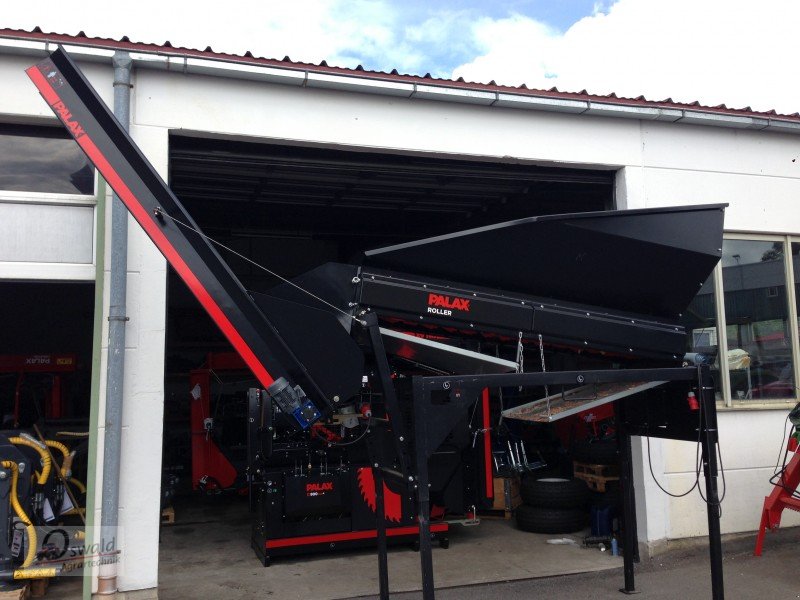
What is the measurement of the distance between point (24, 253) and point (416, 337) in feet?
10.1

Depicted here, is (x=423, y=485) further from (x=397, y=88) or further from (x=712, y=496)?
(x=397, y=88)

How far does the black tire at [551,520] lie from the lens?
737 centimetres

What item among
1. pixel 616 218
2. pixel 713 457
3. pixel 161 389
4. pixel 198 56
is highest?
pixel 198 56

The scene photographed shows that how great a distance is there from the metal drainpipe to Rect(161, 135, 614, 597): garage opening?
28.8 inches

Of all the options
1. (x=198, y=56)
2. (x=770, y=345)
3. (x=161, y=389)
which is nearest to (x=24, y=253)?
(x=161, y=389)

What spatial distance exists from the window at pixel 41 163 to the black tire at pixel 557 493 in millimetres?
5364

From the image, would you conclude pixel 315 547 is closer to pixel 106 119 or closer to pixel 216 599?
pixel 216 599

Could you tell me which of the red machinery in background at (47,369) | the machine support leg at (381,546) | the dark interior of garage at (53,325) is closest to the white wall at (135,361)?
the machine support leg at (381,546)

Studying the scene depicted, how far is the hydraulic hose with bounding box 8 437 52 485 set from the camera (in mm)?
5641

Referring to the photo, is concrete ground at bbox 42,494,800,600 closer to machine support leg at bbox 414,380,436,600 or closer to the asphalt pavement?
the asphalt pavement

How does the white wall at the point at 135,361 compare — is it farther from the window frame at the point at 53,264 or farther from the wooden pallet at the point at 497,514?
the wooden pallet at the point at 497,514

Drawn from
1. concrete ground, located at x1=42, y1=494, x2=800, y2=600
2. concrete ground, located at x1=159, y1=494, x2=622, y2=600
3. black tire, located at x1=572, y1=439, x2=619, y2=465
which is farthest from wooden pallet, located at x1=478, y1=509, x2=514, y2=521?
black tire, located at x1=572, y1=439, x2=619, y2=465

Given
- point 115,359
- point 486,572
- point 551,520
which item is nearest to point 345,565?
point 486,572

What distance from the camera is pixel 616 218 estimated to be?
4.27 metres
